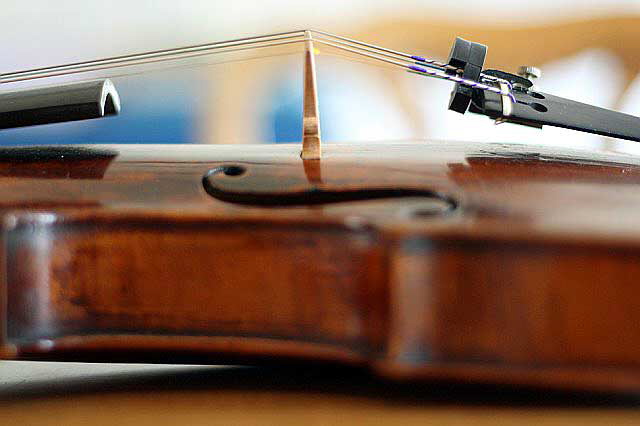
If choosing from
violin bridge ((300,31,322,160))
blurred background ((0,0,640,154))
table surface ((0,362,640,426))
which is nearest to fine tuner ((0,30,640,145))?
violin bridge ((300,31,322,160))

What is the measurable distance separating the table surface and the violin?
0.02 meters

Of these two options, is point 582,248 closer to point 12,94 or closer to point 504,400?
point 504,400

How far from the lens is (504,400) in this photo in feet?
1.62

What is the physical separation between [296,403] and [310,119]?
260 millimetres

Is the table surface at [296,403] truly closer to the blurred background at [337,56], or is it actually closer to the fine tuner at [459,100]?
the fine tuner at [459,100]

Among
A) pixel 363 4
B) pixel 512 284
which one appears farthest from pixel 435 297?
pixel 363 4

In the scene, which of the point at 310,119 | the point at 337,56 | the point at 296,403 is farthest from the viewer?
the point at 337,56

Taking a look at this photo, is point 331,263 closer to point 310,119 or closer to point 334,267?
point 334,267

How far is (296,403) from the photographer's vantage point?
509mm

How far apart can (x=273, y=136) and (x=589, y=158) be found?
92cm

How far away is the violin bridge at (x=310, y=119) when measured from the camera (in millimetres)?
660

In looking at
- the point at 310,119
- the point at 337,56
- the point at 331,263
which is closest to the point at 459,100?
the point at 310,119

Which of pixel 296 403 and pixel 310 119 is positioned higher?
pixel 310 119

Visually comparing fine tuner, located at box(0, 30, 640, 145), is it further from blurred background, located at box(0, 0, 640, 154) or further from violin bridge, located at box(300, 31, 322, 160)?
blurred background, located at box(0, 0, 640, 154)
